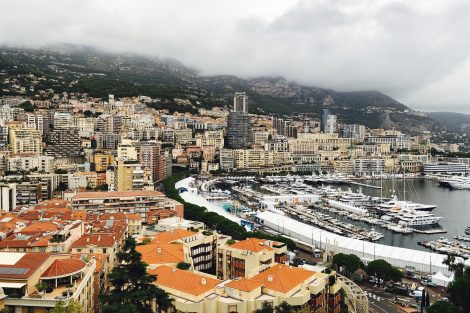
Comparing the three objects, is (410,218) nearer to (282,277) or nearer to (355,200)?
(355,200)

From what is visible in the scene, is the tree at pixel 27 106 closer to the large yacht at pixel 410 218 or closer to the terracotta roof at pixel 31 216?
the terracotta roof at pixel 31 216

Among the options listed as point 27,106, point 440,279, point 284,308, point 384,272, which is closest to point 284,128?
point 27,106

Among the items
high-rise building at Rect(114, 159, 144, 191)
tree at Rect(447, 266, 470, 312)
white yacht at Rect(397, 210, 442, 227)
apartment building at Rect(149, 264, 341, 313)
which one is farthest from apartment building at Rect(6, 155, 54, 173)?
tree at Rect(447, 266, 470, 312)

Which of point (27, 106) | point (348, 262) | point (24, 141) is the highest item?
point (27, 106)

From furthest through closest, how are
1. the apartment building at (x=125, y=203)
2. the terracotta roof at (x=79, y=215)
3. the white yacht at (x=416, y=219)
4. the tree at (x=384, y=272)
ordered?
the white yacht at (x=416, y=219) < the apartment building at (x=125, y=203) < the terracotta roof at (x=79, y=215) < the tree at (x=384, y=272)

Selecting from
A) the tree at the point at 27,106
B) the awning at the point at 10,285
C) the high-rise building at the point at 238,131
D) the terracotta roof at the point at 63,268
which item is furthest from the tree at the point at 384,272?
the high-rise building at the point at 238,131

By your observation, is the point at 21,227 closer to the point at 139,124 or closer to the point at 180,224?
the point at 180,224
